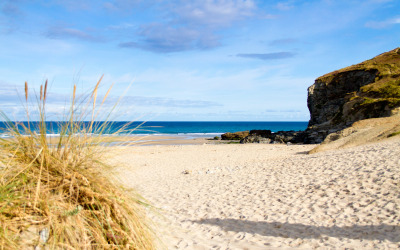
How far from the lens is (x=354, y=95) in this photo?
26.4 metres

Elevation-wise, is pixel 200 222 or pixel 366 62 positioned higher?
pixel 366 62

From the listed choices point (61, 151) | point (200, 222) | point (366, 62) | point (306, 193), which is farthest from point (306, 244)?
point (366, 62)

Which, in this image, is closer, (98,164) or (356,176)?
(98,164)

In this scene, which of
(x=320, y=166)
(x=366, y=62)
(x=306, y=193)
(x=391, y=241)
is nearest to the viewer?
(x=391, y=241)

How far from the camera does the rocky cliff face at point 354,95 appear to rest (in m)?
23.1

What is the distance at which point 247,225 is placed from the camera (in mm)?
6152

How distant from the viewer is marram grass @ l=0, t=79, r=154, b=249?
105 inches

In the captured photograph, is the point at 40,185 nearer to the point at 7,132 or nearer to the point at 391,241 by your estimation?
the point at 7,132

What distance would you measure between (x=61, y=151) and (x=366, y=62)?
3589 centimetres

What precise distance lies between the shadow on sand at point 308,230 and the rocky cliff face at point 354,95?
1910 cm

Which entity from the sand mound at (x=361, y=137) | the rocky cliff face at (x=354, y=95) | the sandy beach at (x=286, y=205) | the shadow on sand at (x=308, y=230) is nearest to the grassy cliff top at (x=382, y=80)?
the rocky cliff face at (x=354, y=95)

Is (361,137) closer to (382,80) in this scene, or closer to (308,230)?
(308,230)

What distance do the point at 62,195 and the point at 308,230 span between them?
4.54 meters

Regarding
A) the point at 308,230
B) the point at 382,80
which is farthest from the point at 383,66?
the point at 308,230
